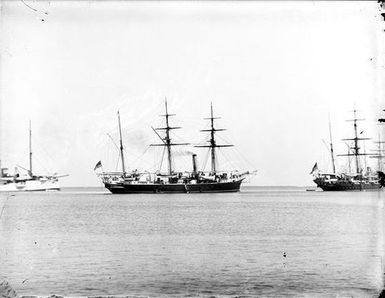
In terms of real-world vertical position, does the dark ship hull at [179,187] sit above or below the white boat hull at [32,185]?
below

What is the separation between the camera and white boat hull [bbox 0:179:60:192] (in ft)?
491

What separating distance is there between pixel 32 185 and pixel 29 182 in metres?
2.53

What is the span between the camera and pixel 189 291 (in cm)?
2014

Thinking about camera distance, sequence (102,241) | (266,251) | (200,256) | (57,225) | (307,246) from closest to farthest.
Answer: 1. (200,256)
2. (266,251)
3. (307,246)
4. (102,241)
5. (57,225)

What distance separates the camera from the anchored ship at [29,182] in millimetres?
145750

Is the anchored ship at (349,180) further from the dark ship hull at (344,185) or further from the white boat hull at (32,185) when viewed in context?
the white boat hull at (32,185)

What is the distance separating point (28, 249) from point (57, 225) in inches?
674

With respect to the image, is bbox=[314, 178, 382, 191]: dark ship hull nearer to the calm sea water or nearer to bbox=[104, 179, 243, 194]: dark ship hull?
bbox=[104, 179, 243, 194]: dark ship hull

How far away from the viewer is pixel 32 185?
160750 millimetres

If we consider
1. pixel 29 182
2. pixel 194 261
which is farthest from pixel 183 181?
pixel 194 261

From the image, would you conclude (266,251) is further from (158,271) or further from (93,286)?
(93,286)

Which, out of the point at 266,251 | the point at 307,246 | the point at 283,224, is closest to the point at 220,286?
the point at 266,251

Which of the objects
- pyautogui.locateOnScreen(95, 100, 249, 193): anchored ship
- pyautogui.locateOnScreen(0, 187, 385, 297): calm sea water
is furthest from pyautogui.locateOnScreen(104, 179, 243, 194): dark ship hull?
pyautogui.locateOnScreen(0, 187, 385, 297): calm sea water

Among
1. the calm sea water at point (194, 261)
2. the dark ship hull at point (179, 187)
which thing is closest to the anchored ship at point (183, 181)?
the dark ship hull at point (179, 187)
